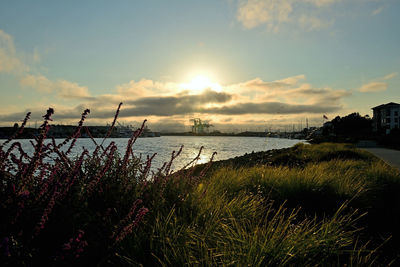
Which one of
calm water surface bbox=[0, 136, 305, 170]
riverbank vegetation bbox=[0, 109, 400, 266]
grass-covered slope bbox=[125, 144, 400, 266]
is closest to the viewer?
riverbank vegetation bbox=[0, 109, 400, 266]

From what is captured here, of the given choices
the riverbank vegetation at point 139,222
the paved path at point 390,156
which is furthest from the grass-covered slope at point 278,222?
the paved path at point 390,156

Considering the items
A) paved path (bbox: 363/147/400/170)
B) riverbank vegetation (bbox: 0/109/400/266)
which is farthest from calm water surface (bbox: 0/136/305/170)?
paved path (bbox: 363/147/400/170)

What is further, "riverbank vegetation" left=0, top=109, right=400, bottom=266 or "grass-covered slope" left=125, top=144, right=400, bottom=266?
"grass-covered slope" left=125, top=144, right=400, bottom=266

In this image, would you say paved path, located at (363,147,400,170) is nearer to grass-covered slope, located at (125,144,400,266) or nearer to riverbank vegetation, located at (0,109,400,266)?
grass-covered slope, located at (125,144,400,266)

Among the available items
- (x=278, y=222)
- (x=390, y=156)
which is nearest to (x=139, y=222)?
(x=278, y=222)

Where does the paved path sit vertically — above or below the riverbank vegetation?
below

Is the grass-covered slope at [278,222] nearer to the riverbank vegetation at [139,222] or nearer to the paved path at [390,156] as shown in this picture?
the riverbank vegetation at [139,222]

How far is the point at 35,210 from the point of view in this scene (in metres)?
2.12

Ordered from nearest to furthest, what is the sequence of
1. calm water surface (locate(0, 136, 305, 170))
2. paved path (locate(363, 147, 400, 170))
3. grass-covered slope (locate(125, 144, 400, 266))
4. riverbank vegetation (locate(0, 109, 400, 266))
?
1. riverbank vegetation (locate(0, 109, 400, 266))
2. grass-covered slope (locate(125, 144, 400, 266))
3. paved path (locate(363, 147, 400, 170))
4. calm water surface (locate(0, 136, 305, 170))

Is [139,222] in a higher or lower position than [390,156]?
Result: higher

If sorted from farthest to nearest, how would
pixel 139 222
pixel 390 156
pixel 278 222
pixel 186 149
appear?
pixel 186 149, pixel 390 156, pixel 278 222, pixel 139 222

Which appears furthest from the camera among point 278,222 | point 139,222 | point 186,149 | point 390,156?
point 186,149

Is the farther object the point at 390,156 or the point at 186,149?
the point at 186,149

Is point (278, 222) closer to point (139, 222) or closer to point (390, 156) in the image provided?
point (139, 222)
